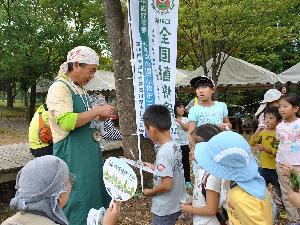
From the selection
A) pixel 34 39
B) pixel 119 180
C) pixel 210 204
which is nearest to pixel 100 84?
pixel 34 39

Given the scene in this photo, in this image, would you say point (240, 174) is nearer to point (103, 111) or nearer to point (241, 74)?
point (103, 111)

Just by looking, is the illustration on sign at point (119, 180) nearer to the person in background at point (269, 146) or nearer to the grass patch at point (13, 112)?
the person in background at point (269, 146)

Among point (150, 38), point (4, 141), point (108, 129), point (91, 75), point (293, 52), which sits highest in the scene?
point (293, 52)

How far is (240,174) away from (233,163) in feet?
0.23

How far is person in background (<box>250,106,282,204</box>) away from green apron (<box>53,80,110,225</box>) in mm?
2383

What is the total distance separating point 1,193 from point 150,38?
3115 millimetres

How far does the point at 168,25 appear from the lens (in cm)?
474

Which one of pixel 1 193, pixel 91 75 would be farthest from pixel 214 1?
pixel 91 75

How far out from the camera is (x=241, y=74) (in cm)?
1355

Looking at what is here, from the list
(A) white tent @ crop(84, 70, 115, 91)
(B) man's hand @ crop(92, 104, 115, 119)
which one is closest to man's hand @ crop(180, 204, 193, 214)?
(B) man's hand @ crop(92, 104, 115, 119)

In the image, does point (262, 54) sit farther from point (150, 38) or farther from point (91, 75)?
point (91, 75)

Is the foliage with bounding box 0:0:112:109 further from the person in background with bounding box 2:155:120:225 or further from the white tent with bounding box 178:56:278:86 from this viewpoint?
the person in background with bounding box 2:155:120:225

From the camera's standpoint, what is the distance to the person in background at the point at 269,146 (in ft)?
15.3

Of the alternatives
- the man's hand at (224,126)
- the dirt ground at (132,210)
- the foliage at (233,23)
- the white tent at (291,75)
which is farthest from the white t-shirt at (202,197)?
the white tent at (291,75)
